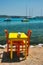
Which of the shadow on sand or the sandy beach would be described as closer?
the sandy beach

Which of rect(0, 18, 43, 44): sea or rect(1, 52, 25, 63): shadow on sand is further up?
rect(1, 52, 25, 63): shadow on sand

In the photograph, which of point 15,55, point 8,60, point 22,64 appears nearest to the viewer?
point 22,64

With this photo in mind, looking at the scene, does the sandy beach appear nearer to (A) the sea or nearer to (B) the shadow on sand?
(B) the shadow on sand

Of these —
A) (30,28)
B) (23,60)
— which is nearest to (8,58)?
(23,60)

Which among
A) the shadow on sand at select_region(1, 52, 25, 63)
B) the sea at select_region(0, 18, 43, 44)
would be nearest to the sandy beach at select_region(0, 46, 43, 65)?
the shadow on sand at select_region(1, 52, 25, 63)

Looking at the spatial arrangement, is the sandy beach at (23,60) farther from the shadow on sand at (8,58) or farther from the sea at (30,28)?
the sea at (30,28)

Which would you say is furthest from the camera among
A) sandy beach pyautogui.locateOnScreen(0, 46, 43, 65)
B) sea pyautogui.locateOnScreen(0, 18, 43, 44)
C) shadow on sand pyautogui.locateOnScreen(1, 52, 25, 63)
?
sea pyautogui.locateOnScreen(0, 18, 43, 44)

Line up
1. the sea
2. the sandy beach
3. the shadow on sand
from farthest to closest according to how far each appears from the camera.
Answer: the sea < the shadow on sand < the sandy beach

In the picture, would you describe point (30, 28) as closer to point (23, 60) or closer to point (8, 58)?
point (8, 58)

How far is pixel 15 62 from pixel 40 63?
0.95m

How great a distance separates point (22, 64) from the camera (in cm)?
861

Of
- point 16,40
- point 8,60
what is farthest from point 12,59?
point 16,40

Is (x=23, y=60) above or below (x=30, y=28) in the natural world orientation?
above

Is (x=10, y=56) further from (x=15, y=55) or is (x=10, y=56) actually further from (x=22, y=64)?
(x=22, y=64)
